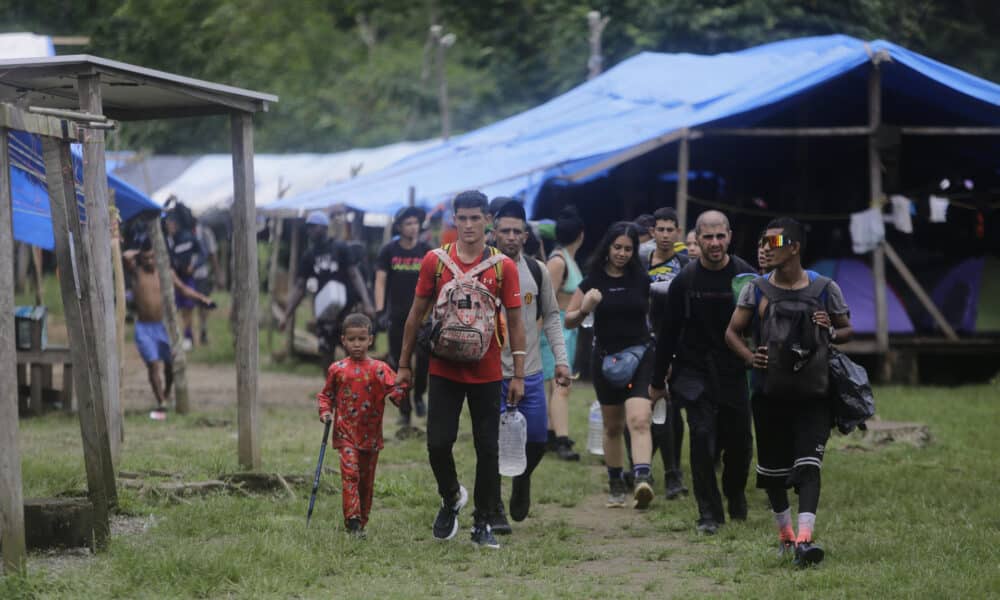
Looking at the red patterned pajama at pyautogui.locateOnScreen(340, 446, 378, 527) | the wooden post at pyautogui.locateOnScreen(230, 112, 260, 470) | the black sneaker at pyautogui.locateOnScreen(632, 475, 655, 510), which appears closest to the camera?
the red patterned pajama at pyautogui.locateOnScreen(340, 446, 378, 527)

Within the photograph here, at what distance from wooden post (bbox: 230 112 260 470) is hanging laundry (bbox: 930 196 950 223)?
434 inches

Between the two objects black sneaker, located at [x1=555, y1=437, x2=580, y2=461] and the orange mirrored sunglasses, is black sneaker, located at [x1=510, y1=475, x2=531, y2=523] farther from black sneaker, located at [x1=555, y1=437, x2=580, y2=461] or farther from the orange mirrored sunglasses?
black sneaker, located at [x1=555, y1=437, x2=580, y2=461]

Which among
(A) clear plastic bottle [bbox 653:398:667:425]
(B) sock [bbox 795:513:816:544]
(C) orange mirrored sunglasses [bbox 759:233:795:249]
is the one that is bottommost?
(B) sock [bbox 795:513:816:544]

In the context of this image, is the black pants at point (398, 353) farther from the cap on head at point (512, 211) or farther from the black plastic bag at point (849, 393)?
the black plastic bag at point (849, 393)

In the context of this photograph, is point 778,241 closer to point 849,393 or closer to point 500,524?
point 849,393

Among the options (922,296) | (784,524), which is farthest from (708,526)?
(922,296)

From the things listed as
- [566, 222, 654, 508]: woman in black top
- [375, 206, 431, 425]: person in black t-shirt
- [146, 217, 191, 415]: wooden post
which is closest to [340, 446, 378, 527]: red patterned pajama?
[566, 222, 654, 508]: woman in black top

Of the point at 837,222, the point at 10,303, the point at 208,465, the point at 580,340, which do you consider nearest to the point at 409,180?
the point at 580,340

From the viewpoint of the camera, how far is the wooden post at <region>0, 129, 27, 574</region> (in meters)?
6.29

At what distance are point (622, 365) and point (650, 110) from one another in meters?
10.2

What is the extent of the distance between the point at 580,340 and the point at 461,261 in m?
10.0

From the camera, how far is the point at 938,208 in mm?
17875

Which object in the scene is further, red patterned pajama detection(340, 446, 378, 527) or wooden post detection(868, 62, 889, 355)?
wooden post detection(868, 62, 889, 355)

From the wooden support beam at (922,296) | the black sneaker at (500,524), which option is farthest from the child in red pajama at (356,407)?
the wooden support beam at (922,296)
